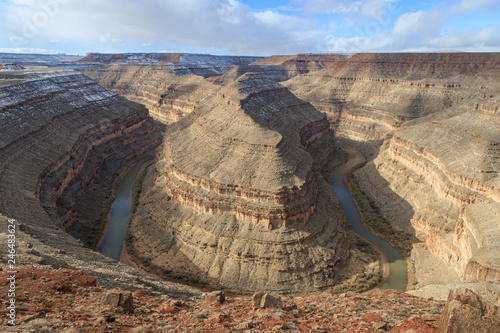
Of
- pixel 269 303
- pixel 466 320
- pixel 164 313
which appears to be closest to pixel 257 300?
pixel 269 303

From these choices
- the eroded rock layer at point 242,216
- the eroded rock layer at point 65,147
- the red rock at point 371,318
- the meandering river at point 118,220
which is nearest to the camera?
the red rock at point 371,318

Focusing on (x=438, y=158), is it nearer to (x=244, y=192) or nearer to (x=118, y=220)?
(x=244, y=192)

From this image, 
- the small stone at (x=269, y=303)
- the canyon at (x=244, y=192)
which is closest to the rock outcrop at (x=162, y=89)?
the canyon at (x=244, y=192)

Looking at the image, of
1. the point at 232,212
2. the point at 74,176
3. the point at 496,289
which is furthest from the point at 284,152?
the point at 74,176

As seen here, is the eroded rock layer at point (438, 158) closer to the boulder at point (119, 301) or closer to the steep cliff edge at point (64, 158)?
the boulder at point (119, 301)

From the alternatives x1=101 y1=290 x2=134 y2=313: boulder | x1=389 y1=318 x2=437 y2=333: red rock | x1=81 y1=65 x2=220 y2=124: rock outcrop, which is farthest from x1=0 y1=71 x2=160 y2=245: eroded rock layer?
x1=389 y1=318 x2=437 y2=333: red rock

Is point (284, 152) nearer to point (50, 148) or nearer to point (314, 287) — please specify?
point (314, 287)

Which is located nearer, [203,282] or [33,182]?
[203,282]
